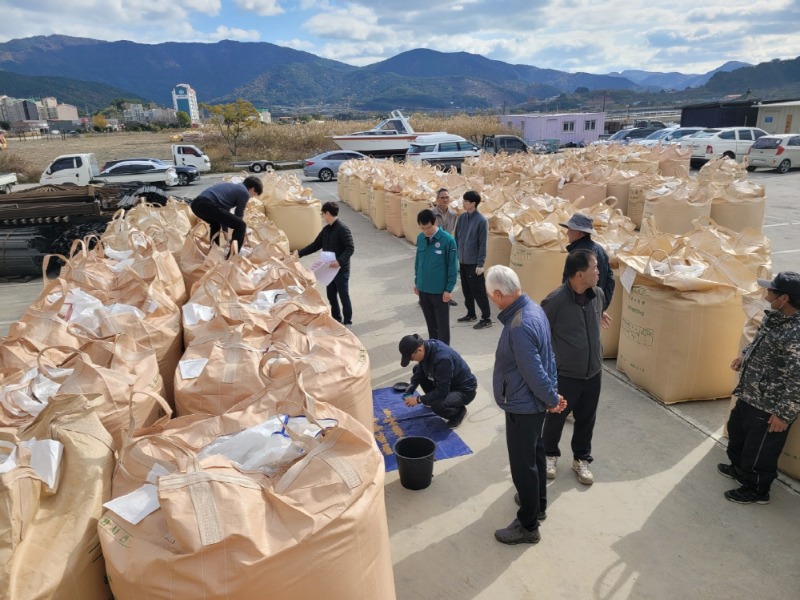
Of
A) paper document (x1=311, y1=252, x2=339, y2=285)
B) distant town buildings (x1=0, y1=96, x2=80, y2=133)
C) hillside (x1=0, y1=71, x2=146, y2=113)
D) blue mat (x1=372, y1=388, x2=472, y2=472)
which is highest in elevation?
hillside (x1=0, y1=71, x2=146, y2=113)

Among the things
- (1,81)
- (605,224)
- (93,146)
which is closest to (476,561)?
(605,224)

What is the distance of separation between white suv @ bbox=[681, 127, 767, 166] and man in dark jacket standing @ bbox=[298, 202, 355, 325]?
1727 cm

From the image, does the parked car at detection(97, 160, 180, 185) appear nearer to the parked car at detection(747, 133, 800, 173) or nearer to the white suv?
the white suv

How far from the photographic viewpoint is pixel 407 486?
3266mm

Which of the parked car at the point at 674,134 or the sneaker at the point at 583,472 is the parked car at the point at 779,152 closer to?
the parked car at the point at 674,134

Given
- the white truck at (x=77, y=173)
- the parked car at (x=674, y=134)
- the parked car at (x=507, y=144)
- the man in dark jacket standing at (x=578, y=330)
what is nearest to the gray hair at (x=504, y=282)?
the man in dark jacket standing at (x=578, y=330)

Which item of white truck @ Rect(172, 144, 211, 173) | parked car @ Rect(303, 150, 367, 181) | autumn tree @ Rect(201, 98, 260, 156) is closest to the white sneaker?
parked car @ Rect(303, 150, 367, 181)

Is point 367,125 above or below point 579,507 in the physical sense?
above

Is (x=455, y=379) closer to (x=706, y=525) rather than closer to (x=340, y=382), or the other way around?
(x=340, y=382)

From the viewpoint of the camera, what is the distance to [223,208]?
6195 millimetres

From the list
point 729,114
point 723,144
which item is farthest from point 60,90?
point 723,144

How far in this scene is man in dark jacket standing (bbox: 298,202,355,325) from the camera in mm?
5766

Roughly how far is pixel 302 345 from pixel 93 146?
45051mm

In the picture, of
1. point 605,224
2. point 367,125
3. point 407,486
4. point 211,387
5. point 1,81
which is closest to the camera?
point 211,387
